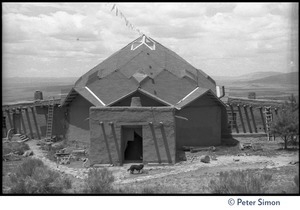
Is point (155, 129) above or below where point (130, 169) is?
above

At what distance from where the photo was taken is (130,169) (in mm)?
15359

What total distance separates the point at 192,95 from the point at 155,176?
326 inches

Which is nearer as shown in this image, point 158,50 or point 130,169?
point 130,169

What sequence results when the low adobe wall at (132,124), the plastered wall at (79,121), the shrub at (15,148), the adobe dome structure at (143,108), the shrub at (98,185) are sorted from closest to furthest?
the shrub at (98,185) < the low adobe wall at (132,124) < the adobe dome structure at (143,108) < the shrub at (15,148) < the plastered wall at (79,121)

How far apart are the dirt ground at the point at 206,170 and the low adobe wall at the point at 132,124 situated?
62cm

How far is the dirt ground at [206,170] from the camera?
11.6m

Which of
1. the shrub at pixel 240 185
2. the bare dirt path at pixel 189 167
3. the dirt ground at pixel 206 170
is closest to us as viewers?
the shrub at pixel 240 185

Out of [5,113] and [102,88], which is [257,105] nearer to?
[102,88]

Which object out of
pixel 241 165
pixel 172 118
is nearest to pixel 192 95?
pixel 172 118

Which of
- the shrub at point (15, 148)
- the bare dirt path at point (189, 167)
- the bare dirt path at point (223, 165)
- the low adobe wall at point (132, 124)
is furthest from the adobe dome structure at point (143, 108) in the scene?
the shrub at point (15, 148)

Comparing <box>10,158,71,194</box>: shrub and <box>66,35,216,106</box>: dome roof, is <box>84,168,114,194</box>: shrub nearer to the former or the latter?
<box>10,158,71,194</box>: shrub

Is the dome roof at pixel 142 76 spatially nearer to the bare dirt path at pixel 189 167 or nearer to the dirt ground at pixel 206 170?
the dirt ground at pixel 206 170

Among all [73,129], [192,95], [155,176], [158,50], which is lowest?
[155,176]

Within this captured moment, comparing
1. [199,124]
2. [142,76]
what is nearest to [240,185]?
[199,124]
